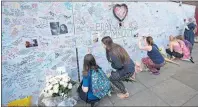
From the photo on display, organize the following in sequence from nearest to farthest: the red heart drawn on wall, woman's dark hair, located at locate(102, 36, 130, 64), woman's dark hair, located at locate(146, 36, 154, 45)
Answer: woman's dark hair, located at locate(102, 36, 130, 64) < woman's dark hair, located at locate(146, 36, 154, 45) < the red heart drawn on wall

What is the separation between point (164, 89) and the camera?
383cm

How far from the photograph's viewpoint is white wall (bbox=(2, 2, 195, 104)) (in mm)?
3419

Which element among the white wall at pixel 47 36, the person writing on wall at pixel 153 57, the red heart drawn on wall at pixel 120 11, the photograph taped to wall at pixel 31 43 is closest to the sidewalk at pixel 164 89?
the person writing on wall at pixel 153 57

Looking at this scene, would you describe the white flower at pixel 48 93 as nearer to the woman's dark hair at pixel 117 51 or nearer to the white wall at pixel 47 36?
the white wall at pixel 47 36

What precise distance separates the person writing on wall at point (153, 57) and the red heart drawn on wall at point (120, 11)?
0.90 metres

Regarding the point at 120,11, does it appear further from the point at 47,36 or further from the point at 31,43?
the point at 31,43

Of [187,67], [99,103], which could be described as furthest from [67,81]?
[187,67]

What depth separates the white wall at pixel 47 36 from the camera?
3419 mm

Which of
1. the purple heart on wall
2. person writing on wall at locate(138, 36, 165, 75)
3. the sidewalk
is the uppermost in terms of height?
the purple heart on wall

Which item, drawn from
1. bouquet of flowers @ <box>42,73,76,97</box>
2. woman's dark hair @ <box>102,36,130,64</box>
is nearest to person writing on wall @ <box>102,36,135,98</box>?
woman's dark hair @ <box>102,36,130,64</box>

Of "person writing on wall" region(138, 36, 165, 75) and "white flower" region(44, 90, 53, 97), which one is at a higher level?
"person writing on wall" region(138, 36, 165, 75)

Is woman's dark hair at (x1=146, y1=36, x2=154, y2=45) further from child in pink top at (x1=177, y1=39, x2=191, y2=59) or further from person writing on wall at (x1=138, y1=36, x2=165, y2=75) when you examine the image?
child in pink top at (x1=177, y1=39, x2=191, y2=59)

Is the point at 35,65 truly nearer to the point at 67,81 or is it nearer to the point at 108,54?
the point at 67,81

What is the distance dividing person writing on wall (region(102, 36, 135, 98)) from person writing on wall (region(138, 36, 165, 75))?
1.05 meters
